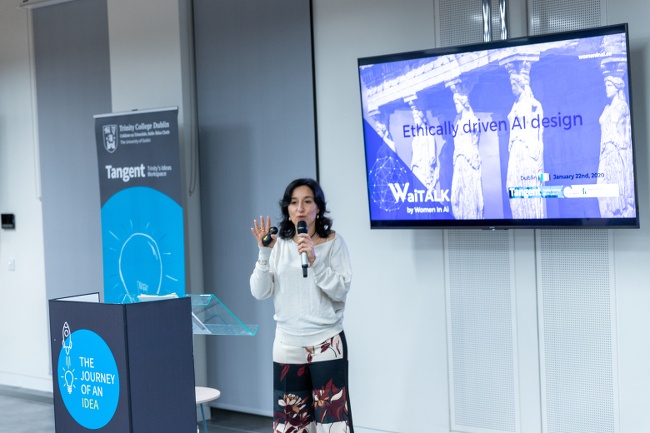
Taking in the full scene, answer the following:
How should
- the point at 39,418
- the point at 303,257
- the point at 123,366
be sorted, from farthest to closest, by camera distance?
the point at 39,418
the point at 303,257
the point at 123,366

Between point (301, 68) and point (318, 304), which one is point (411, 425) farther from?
point (301, 68)

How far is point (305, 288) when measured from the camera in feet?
13.3

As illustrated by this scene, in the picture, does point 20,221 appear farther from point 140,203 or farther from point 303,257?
point 303,257

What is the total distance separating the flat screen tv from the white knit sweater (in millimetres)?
1003

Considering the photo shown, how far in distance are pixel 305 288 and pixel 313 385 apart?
0.47 m

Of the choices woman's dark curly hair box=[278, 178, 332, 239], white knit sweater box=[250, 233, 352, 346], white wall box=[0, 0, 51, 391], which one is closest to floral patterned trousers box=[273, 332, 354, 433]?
white knit sweater box=[250, 233, 352, 346]

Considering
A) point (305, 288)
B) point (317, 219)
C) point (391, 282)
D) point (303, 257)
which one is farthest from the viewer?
point (391, 282)

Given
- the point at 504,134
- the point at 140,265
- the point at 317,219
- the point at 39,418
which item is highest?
the point at 504,134

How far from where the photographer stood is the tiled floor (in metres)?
6.05

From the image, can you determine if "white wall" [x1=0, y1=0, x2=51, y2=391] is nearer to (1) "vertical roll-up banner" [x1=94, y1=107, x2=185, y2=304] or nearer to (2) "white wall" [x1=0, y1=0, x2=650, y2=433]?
(1) "vertical roll-up banner" [x1=94, y1=107, x2=185, y2=304]

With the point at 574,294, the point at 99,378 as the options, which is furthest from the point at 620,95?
the point at 99,378

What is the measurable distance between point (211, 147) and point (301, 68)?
3.34 ft

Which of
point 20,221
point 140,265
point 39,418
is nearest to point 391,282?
point 140,265

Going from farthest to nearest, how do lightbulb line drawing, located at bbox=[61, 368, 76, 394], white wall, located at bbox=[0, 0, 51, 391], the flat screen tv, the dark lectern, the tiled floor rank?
white wall, located at bbox=[0, 0, 51, 391], the tiled floor, the flat screen tv, lightbulb line drawing, located at bbox=[61, 368, 76, 394], the dark lectern
